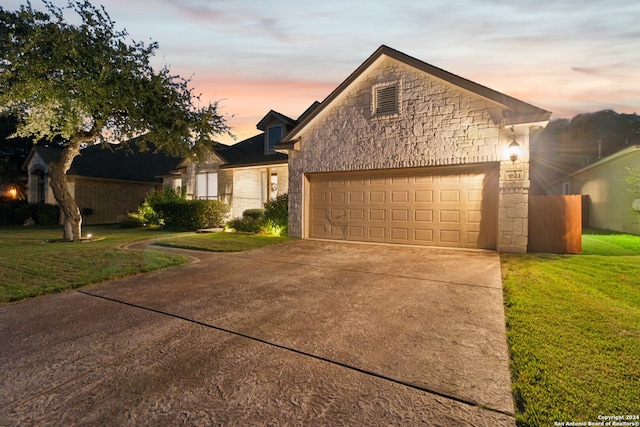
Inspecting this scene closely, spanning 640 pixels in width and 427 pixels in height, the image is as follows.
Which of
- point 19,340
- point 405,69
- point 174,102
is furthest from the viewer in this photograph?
point 174,102

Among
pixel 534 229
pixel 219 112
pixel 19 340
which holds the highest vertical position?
pixel 219 112

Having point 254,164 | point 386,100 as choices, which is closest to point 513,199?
point 386,100

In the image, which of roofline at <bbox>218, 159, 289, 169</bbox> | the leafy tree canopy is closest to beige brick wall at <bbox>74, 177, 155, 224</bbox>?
roofline at <bbox>218, 159, 289, 169</bbox>

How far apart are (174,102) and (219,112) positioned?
1.80 m

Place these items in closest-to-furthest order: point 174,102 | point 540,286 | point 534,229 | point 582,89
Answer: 1. point 540,286
2. point 534,229
3. point 174,102
4. point 582,89

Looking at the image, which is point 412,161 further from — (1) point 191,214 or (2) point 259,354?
(1) point 191,214

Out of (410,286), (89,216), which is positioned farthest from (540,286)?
(89,216)

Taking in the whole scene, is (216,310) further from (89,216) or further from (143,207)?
(89,216)

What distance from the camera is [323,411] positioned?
87.5 inches

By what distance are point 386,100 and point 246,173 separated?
10345 mm

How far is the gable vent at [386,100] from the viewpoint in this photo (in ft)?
34.8

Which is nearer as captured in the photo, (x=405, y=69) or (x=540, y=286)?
(x=540, y=286)

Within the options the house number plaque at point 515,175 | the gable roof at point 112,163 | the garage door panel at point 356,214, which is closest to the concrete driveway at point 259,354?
the house number plaque at point 515,175

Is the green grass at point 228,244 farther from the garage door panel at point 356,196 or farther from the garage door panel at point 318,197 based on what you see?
the garage door panel at point 356,196
